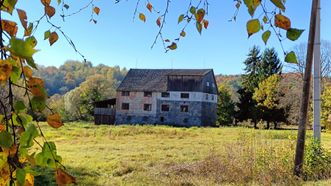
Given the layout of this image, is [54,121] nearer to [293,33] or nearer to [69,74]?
[293,33]

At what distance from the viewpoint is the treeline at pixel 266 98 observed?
3542cm

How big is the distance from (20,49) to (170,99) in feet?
125

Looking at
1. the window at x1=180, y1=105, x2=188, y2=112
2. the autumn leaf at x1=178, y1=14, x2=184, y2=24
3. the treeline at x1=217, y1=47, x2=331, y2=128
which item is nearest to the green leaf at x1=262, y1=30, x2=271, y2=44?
the autumn leaf at x1=178, y1=14, x2=184, y2=24

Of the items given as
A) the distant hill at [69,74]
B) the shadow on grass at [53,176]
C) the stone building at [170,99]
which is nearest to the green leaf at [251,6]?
the shadow on grass at [53,176]

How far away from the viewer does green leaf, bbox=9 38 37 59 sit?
60cm

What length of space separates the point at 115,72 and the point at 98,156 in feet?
260

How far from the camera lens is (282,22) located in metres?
0.89

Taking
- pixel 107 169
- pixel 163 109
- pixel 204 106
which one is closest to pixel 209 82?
pixel 204 106

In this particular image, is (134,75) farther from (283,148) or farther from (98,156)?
(283,148)

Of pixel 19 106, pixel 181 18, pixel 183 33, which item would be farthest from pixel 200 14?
pixel 19 106

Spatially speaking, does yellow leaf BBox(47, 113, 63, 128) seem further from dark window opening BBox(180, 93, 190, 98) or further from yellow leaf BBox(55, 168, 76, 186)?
dark window opening BBox(180, 93, 190, 98)

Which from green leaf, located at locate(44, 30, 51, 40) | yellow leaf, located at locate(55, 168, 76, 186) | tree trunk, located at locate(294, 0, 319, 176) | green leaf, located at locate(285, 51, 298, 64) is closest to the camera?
yellow leaf, located at locate(55, 168, 76, 186)

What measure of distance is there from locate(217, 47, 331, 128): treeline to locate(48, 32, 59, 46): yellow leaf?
31962 mm

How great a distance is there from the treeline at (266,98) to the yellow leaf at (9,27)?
3230cm
